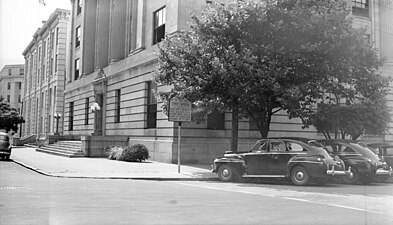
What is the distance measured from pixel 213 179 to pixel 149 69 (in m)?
12.1

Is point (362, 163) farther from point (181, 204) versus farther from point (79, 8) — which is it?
point (79, 8)

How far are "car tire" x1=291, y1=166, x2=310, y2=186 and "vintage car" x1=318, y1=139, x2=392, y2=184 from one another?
68.2 inches

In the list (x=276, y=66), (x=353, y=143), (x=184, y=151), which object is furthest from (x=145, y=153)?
(x=353, y=143)

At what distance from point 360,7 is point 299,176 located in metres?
17.8

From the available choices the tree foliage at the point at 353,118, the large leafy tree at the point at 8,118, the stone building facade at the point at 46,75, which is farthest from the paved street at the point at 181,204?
the large leafy tree at the point at 8,118

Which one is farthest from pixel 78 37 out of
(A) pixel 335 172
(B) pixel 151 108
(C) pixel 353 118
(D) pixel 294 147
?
(A) pixel 335 172

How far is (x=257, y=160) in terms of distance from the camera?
15258 millimetres

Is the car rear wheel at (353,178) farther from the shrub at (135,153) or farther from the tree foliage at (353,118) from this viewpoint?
the shrub at (135,153)

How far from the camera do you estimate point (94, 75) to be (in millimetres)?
36938

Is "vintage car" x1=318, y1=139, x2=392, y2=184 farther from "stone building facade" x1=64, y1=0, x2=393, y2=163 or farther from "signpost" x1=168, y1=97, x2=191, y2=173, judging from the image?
"signpost" x1=168, y1=97, x2=191, y2=173

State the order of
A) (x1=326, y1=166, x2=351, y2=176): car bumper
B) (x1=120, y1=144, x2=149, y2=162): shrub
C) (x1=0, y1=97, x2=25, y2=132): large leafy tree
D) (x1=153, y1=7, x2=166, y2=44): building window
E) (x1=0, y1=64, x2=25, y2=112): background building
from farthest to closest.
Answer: (x1=0, y1=64, x2=25, y2=112): background building
(x1=0, y1=97, x2=25, y2=132): large leafy tree
(x1=153, y1=7, x2=166, y2=44): building window
(x1=120, y1=144, x2=149, y2=162): shrub
(x1=326, y1=166, x2=351, y2=176): car bumper

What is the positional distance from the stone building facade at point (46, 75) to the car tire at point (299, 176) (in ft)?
111

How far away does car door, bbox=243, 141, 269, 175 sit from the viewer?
1514 cm

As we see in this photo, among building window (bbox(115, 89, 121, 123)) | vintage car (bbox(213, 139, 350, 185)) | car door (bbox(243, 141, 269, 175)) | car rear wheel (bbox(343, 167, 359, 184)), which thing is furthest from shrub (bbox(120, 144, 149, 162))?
car rear wheel (bbox(343, 167, 359, 184))
